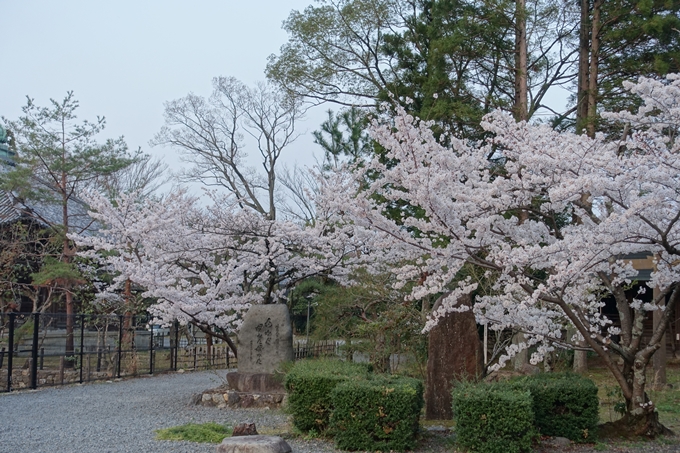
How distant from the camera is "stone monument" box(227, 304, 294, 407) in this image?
29.8 feet

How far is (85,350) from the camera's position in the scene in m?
13.5

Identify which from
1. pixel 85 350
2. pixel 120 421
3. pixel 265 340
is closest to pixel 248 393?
pixel 265 340

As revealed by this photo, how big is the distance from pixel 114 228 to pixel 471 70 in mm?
8545

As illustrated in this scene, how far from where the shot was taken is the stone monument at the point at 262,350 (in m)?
9.09

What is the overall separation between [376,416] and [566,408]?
76.8 inches

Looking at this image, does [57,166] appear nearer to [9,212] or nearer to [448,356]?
[9,212]

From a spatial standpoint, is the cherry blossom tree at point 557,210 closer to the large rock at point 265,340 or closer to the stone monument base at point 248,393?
the large rock at point 265,340

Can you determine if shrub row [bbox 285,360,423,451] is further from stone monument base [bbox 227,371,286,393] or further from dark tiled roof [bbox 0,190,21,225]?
dark tiled roof [bbox 0,190,21,225]

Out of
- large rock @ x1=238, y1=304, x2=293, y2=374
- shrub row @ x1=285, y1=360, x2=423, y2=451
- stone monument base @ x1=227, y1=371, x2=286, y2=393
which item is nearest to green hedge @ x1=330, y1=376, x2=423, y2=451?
shrub row @ x1=285, y1=360, x2=423, y2=451

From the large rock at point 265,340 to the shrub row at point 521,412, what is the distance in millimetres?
4243

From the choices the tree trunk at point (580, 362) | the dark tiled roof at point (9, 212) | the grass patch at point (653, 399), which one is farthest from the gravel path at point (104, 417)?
the tree trunk at point (580, 362)

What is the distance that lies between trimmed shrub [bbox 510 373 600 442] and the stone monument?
4300 millimetres

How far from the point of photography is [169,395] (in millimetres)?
10438

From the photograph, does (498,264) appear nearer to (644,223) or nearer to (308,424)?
(644,223)
